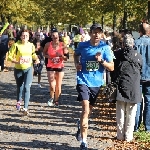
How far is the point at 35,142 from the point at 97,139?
1.09m

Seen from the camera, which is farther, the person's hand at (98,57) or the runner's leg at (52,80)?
the runner's leg at (52,80)

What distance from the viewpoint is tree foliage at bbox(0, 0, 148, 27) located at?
21.0 m

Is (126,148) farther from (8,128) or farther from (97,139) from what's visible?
(8,128)

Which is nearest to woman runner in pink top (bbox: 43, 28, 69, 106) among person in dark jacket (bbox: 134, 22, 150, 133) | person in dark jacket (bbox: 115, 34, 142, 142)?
person in dark jacket (bbox: 134, 22, 150, 133)

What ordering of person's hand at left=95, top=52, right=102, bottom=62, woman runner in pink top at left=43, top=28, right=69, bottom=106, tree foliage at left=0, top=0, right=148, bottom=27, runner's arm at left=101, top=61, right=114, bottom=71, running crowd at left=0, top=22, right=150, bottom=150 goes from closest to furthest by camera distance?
person's hand at left=95, top=52, right=102, bottom=62 → runner's arm at left=101, top=61, right=114, bottom=71 → running crowd at left=0, top=22, right=150, bottom=150 → woman runner in pink top at left=43, top=28, right=69, bottom=106 → tree foliage at left=0, top=0, right=148, bottom=27

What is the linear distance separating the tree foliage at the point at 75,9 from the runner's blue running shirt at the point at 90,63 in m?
9.08

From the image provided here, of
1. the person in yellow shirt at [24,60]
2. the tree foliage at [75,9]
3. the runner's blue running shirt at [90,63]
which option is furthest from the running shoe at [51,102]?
the tree foliage at [75,9]

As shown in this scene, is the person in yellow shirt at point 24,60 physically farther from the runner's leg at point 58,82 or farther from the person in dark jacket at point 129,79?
the person in dark jacket at point 129,79

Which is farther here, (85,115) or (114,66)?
(114,66)

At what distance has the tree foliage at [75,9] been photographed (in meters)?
21.0

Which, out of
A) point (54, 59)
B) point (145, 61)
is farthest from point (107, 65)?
point (54, 59)

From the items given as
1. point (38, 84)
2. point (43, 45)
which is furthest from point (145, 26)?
point (38, 84)

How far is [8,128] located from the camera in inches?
348

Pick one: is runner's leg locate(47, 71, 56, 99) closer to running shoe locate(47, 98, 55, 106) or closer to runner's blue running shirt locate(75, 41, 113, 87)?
running shoe locate(47, 98, 55, 106)
